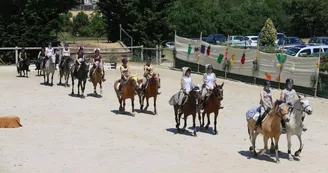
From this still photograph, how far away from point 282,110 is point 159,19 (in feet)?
109

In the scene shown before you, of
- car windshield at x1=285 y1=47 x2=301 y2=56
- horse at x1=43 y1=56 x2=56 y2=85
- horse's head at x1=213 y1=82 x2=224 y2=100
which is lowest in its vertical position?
horse at x1=43 y1=56 x2=56 y2=85

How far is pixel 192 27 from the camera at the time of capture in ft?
216

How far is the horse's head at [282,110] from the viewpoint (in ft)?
44.0

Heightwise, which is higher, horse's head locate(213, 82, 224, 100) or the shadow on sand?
horse's head locate(213, 82, 224, 100)

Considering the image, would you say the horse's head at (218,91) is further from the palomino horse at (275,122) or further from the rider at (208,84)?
the palomino horse at (275,122)

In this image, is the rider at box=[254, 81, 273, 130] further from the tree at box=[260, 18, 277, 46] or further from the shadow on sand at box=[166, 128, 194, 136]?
the tree at box=[260, 18, 277, 46]

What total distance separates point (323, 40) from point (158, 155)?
1533 inches

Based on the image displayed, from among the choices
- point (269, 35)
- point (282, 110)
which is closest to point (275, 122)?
point (282, 110)

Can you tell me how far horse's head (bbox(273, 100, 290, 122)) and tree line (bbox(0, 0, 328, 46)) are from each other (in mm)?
31091

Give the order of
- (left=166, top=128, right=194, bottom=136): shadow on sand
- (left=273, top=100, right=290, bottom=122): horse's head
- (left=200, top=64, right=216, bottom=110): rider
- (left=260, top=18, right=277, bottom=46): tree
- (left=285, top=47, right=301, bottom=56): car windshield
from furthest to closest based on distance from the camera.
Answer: (left=260, top=18, right=277, bottom=46): tree, (left=285, top=47, right=301, bottom=56): car windshield, (left=166, top=128, right=194, bottom=136): shadow on sand, (left=200, top=64, right=216, bottom=110): rider, (left=273, top=100, right=290, bottom=122): horse's head

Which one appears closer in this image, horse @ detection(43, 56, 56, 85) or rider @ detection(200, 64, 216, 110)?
rider @ detection(200, 64, 216, 110)

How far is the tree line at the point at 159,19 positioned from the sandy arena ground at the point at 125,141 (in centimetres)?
1775

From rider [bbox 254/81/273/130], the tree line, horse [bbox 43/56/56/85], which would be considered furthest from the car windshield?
rider [bbox 254/81/273/130]

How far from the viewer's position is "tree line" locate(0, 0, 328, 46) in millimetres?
42281
